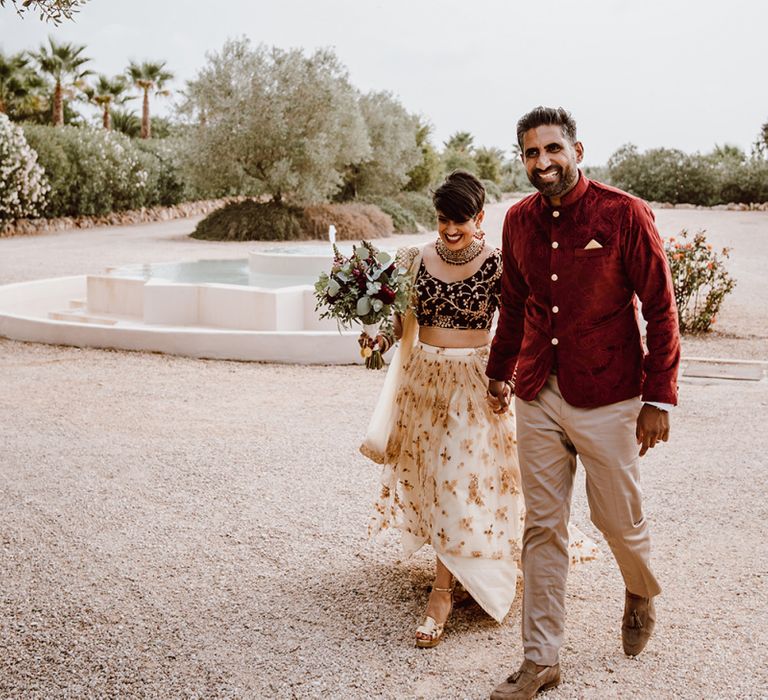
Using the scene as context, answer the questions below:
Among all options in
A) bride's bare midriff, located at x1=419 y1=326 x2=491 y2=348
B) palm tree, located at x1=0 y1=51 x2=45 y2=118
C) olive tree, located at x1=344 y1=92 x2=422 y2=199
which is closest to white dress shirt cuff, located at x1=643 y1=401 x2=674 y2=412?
bride's bare midriff, located at x1=419 y1=326 x2=491 y2=348

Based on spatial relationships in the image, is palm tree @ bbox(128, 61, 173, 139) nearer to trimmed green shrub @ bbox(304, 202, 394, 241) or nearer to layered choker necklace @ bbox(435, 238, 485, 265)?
trimmed green shrub @ bbox(304, 202, 394, 241)

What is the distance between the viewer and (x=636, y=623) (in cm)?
346

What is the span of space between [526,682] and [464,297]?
1.59 meters

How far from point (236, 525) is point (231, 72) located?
2836 centimetres

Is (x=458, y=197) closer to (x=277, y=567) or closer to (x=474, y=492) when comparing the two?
(x=474, y=492)

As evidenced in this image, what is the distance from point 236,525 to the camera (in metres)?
5.03

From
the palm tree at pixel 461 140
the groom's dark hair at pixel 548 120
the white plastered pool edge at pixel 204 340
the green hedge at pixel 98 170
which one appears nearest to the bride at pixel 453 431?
the groom's dark hair at pixel 548 120

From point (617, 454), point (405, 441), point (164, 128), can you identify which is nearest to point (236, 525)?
point (405, 441)

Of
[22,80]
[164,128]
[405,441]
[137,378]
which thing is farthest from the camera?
[164,128]

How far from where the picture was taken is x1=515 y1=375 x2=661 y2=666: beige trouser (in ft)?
10.6

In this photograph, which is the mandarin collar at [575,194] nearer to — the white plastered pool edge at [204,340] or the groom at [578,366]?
the groom at [578,366]

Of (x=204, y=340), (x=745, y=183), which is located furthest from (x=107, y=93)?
(x=204, y=340)

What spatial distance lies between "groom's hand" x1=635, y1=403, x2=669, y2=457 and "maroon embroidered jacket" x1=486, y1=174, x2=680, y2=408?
45mm

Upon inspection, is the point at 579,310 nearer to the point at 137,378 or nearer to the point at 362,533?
the point at 362,533
